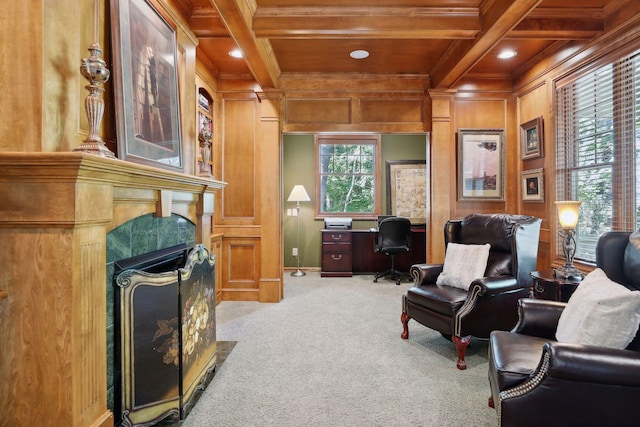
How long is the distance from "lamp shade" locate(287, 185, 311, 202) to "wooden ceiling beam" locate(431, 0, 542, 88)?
2605mm

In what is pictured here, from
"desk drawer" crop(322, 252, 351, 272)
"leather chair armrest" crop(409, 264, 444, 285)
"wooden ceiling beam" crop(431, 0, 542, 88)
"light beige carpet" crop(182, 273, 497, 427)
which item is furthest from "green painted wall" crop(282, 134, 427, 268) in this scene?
"leather chair armrest" crop(409, 264, 444, 285)

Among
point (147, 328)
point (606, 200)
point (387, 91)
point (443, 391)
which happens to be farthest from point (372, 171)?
point (147, 328)

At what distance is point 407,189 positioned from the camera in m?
6.16

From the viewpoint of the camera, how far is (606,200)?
2.86 metres

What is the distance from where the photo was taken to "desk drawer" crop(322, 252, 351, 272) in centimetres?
562

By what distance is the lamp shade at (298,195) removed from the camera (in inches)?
226

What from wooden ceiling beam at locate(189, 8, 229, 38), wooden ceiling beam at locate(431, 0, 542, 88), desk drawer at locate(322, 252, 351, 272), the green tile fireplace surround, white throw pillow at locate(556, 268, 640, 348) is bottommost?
desk drawer at locate(322, 252, 351, 272)

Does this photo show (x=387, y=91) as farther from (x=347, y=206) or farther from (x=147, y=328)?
(x=147, y=328)

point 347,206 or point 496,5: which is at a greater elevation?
point 496,5

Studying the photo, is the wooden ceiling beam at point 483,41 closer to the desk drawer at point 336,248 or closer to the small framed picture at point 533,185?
the small framed picture at point 533,185

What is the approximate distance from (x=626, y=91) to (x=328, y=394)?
3.06 meters

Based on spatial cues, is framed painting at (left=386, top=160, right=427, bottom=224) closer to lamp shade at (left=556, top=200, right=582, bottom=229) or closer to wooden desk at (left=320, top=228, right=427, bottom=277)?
wooden desk at (left=320, top=228, right=427, bottom=277)

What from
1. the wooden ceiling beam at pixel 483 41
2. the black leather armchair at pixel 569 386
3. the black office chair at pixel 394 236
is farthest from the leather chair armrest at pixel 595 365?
the black office chair at pixel 394 236

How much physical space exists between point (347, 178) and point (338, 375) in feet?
14.3
